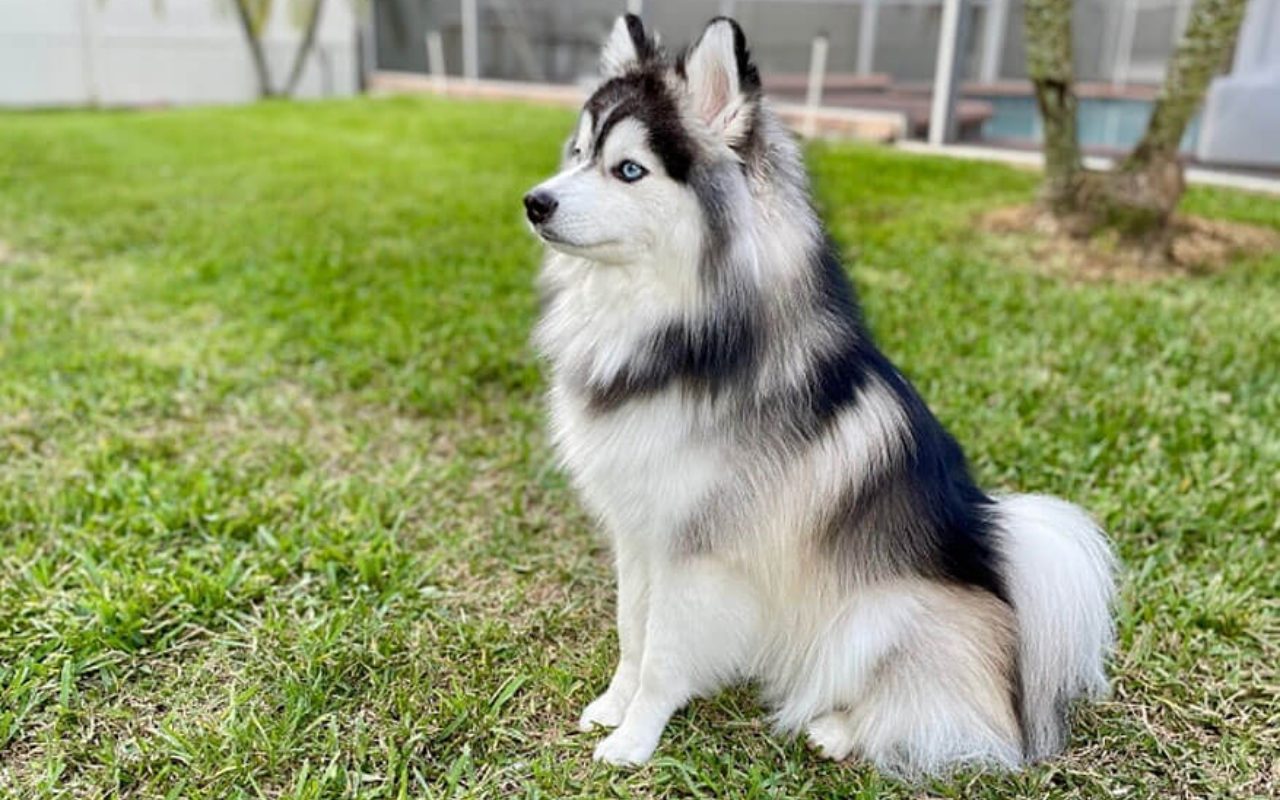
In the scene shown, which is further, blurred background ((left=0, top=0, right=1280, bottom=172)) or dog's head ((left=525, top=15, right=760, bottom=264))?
blurred background ((left=0, top=0, right=1280, bottom=172))

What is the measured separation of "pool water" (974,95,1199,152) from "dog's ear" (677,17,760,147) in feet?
26.3

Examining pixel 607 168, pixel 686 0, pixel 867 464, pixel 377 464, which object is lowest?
pixel 377 464

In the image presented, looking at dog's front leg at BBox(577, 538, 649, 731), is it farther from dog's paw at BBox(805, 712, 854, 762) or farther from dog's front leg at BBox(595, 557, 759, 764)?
dog's paw at BBox(805, 712, 854, 762)

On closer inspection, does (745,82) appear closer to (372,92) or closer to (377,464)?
(377,464)

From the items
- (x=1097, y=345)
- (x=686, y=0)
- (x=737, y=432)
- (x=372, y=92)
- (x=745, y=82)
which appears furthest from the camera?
(x=372, y=92)

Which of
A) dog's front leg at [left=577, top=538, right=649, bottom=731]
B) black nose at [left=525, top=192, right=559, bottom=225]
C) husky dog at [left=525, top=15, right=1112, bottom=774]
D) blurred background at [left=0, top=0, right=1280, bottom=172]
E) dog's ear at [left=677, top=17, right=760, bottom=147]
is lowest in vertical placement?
→ dog's front leg at [left=577, top=538, right=649, bottom=731]

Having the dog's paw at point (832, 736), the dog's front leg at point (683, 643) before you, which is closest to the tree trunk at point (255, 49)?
the dog's front leg at point (683, 643)

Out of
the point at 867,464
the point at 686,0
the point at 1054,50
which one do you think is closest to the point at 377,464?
the point at 867,464

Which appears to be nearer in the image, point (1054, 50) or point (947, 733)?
point (947, 733)

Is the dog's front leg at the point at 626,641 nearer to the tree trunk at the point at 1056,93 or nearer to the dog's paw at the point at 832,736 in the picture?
the dog's paw at the point at 832,736

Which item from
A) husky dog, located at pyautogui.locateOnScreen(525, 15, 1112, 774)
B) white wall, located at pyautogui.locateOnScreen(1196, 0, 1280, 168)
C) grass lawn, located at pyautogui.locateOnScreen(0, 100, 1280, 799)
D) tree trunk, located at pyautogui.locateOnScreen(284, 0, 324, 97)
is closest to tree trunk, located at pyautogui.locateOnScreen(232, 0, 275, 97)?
tree trunk, located at pyautogui.locateOnScreen(284, 0, 324, 97)

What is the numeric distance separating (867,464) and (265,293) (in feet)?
12.6

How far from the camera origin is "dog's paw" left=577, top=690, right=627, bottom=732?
1.92 metres

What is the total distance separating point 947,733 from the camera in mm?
1731
